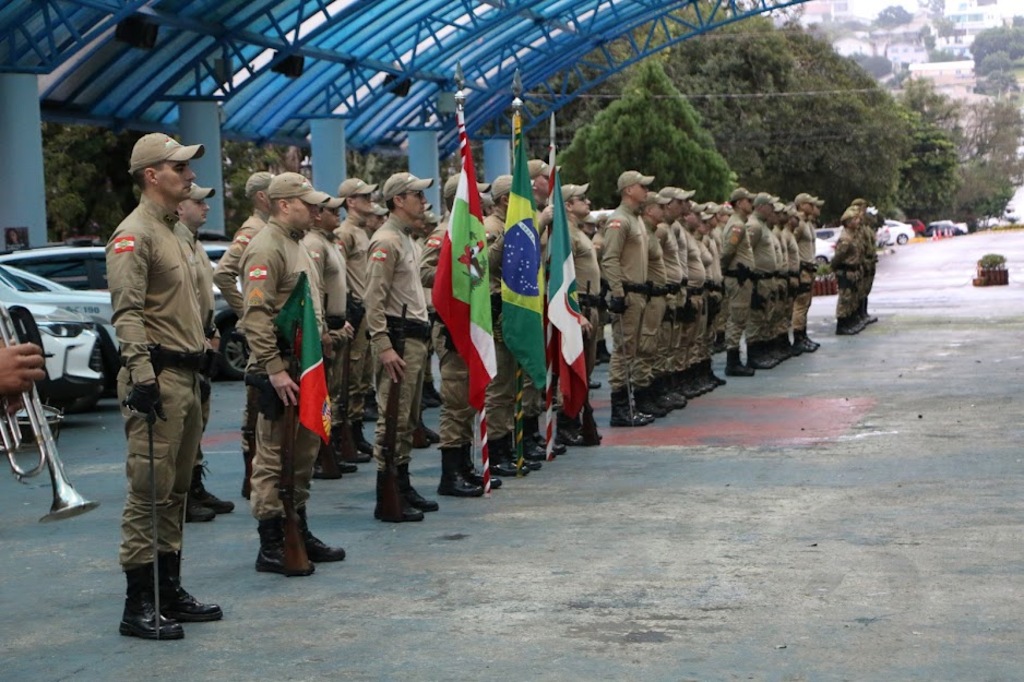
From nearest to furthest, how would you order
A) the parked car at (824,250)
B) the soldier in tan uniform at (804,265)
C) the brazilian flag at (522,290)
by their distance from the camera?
the brazilian flag at (522,290) < the soldier in tan uniform at (804,265) < the parked car at (824,250)

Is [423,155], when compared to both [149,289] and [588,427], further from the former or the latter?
[149,289]

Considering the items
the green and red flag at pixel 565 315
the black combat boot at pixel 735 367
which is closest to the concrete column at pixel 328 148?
the black combat boot at pixel 735 367

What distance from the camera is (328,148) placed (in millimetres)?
33375

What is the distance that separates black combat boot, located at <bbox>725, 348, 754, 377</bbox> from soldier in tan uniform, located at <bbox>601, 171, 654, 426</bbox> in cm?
462

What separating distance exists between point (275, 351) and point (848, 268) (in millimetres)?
18034

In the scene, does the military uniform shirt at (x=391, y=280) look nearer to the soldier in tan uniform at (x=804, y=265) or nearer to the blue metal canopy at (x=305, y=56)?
the blue metal canopy at (x=305, y=56)

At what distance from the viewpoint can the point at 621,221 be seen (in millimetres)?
15023

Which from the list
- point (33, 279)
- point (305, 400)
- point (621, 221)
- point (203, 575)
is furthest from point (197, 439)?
point (33, 279)

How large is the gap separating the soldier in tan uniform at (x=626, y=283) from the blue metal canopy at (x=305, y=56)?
29.6ft

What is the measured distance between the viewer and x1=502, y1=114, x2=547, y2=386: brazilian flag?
469 inches

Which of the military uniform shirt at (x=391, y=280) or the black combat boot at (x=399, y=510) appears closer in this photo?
the black combat boot at (x=399, y=510)

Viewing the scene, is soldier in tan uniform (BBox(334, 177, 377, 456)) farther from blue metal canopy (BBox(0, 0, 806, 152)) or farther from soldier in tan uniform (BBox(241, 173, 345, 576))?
blue metal canopy (BBox(0, 0, 806, 152))

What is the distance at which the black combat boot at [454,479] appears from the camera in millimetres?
11125

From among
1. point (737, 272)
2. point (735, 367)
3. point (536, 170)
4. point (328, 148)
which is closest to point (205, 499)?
point (536, 170)
